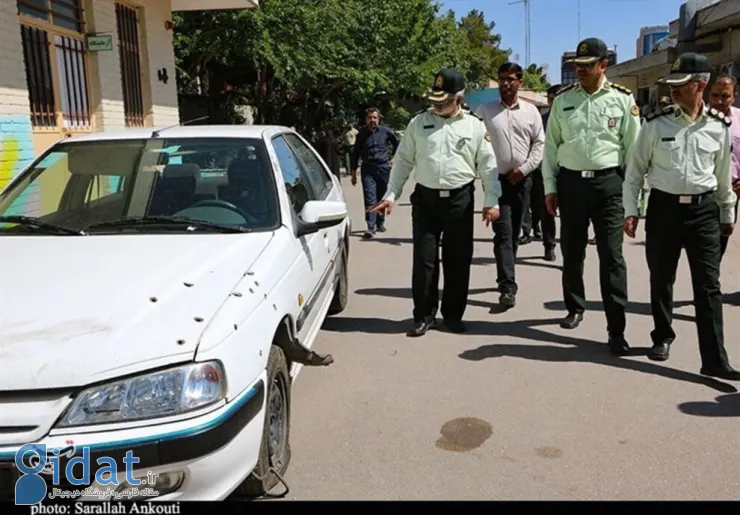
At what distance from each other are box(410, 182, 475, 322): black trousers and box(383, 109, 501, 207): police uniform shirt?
0.31ft

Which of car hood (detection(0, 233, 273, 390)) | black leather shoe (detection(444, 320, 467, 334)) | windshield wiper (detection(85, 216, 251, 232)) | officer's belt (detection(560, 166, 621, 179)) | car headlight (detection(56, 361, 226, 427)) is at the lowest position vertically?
black leather shoe (detection(444, 320, 467, 334))

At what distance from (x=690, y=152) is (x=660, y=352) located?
1.31 metres

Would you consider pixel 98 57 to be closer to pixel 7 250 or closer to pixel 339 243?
pixel 339 243

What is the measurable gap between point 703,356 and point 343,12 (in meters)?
15.1

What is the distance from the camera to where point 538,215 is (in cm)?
862

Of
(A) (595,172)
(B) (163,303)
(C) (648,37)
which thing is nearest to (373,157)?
(A) (595,172)

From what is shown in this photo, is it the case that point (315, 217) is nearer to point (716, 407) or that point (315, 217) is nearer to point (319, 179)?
point (319, 179)

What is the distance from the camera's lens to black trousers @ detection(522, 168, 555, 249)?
7.62 m

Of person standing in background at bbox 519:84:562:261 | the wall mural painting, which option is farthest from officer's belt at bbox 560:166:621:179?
the wall mural painting

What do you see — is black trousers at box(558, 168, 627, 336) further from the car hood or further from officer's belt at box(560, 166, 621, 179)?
the car hood

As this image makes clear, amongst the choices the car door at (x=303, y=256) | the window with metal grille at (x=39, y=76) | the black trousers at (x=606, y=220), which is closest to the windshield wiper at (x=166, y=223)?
the car door at (x=303, y=256)

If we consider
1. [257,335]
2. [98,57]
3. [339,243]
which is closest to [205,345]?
[257,335]

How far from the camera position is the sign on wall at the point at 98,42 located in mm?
8734

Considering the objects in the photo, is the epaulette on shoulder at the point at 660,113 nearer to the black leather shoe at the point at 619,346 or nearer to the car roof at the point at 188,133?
the black leather shoe at the point at 619,346
